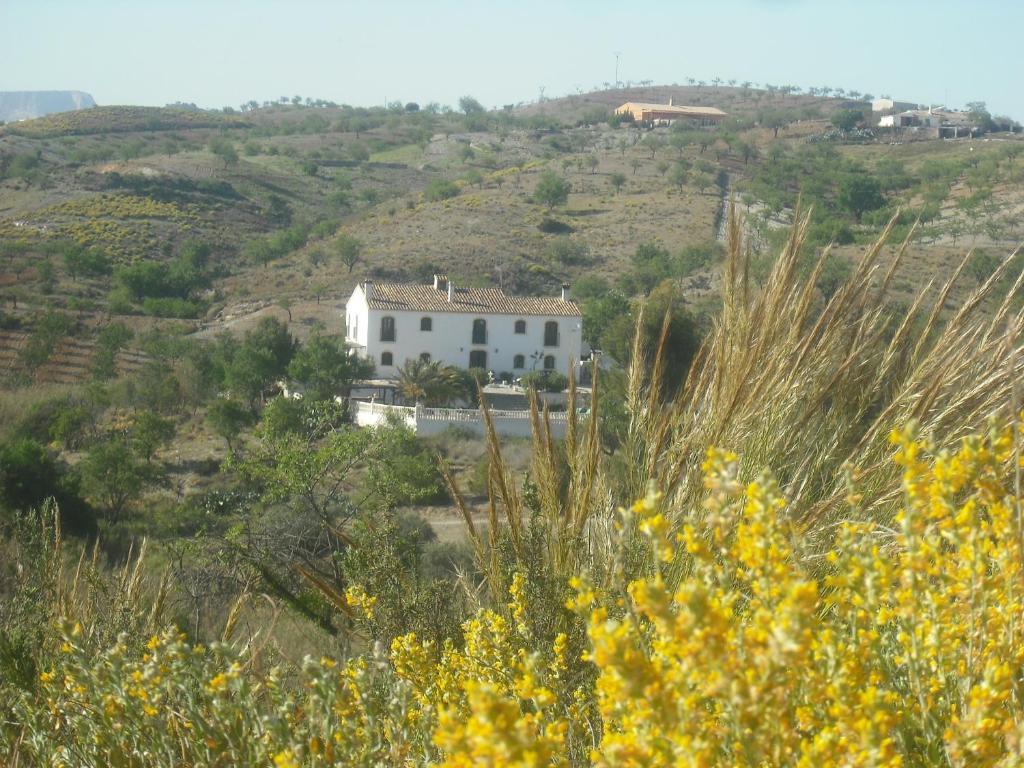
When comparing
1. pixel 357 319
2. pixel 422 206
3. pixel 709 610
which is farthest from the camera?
pixel 422 206

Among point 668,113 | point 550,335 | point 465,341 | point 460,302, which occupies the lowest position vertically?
point 465,341

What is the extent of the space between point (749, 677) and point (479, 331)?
91.5 ft

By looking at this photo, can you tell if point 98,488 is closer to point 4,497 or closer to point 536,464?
point 4,497

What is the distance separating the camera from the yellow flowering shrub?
1135 millimetres

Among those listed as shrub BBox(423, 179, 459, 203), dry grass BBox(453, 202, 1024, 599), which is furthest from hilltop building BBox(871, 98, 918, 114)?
dry grass BBox(453, 202, 1024, 599)

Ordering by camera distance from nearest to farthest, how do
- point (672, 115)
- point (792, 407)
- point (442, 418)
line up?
point (792, 407) < point (442, 418) < point (672, 115)

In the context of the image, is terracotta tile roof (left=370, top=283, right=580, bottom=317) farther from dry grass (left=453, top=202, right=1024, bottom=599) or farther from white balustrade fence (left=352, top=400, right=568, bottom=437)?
dry grass (left=453, top=202, right=1024, bottom=599)

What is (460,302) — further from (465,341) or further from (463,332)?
Result: (465,341)

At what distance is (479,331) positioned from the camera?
28.9 metres

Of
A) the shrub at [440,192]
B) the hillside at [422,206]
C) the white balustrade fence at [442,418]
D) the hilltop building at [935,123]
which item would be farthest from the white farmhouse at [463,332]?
the hilltop building at [935,123]

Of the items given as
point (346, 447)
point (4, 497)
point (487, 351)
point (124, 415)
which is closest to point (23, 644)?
point (346, 447)

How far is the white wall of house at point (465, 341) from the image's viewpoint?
93.2 feet

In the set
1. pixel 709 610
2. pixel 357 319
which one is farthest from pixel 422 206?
pixel 709 610

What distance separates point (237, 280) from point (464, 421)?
20210mm
